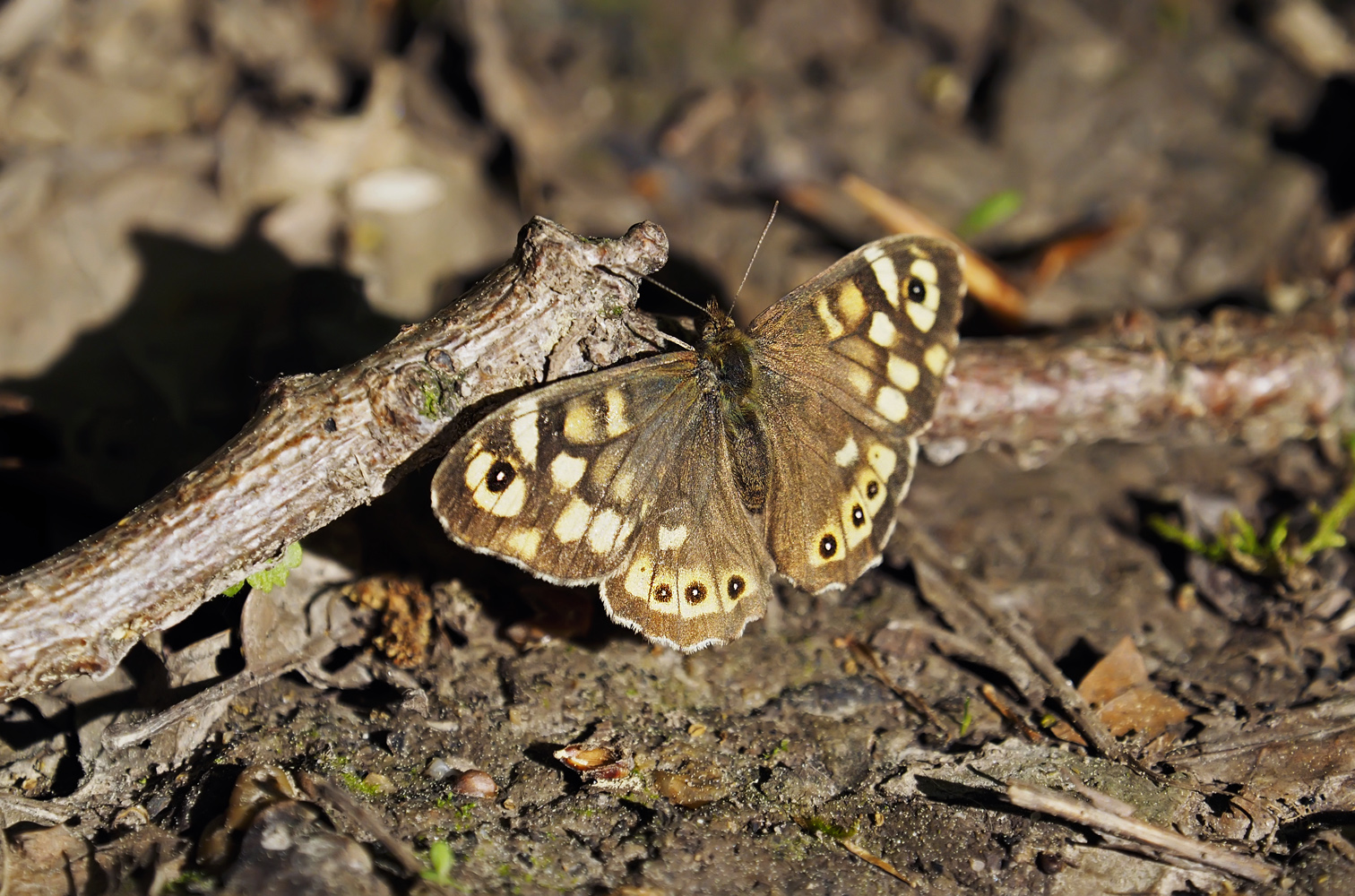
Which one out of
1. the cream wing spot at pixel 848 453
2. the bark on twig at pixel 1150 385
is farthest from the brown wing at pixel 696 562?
the bark on twig at pixel 1150 385

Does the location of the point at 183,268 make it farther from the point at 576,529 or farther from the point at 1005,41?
the point at 1005,41

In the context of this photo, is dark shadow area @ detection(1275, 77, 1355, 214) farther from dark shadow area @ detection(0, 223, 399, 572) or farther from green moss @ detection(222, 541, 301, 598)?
green moss @ detection(222, 541, 301, 598)

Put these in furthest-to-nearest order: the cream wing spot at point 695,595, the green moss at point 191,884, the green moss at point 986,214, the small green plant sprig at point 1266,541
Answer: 1. the green moss at point 986,214
2. the small green plant sprig at point 1266,541
3. the cream wing spot at point 695,595
4. the green moss at point 191,884

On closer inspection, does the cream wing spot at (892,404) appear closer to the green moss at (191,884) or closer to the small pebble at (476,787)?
the small pebble at (476,787)

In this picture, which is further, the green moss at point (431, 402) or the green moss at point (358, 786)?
the green moss at point (431, 402)

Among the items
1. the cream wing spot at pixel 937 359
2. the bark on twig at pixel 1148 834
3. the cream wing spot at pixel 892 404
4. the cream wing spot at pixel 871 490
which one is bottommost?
the bark on twig at pixel 1148 834

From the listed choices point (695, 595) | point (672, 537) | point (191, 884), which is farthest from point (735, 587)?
point (191, 884)

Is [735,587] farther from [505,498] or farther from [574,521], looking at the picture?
[505,498]

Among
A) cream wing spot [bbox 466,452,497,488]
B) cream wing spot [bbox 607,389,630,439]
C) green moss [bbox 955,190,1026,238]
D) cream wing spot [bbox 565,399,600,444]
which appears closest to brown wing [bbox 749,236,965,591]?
cream wing spot [bbox 607,389,630,439]
